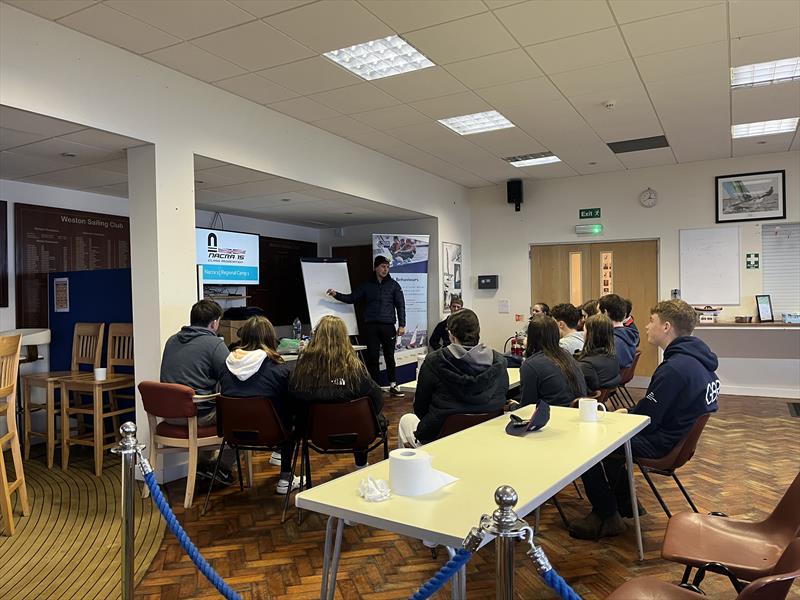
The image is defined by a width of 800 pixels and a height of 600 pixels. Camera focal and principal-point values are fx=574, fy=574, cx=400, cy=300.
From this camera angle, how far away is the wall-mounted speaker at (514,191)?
859 cm

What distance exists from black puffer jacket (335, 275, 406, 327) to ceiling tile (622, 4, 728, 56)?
13.9 ft

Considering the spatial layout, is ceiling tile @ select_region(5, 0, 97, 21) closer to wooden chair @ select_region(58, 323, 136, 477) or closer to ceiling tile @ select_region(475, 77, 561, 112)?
wooden chair @ select_region(58, 323, 136, 477)

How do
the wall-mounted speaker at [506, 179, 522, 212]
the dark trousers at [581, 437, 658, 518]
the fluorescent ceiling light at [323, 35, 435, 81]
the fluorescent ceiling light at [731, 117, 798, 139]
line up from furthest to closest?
the wall-mounted speaker at [506, 179, 522, 212] → the fluorescent ceiling light at [731, 117, 798, 139] → the fluorescent ceiling light at [323, 35, 435, 81] → the dark trousers at [581, 437, 658, 518]

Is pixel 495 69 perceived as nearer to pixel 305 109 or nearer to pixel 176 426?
pixel 305 109

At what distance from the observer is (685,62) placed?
430 cm

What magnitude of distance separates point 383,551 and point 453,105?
3779 mm

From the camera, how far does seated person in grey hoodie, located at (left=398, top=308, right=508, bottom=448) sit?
3023 millimetres

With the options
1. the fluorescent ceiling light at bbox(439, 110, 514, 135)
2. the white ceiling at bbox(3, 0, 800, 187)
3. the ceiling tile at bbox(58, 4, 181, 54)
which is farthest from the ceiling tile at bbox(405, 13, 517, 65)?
the ceiling tile at bbox(58, 4, 181, 54)

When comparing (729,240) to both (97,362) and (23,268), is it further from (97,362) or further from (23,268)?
(23,268)

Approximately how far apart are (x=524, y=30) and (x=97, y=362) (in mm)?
4258

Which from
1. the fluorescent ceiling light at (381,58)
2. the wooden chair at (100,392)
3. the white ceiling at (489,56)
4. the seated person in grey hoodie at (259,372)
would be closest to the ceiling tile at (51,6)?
the white ceiling at (489,56)

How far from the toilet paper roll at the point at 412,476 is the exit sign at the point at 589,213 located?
23.8 feet

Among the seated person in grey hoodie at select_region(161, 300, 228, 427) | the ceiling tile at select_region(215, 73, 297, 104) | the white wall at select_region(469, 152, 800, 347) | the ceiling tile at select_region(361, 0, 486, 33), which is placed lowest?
the seated person in grey hoodie at select_region(161, 300, 228, 427)

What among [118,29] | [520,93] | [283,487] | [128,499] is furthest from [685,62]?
[128,499]
